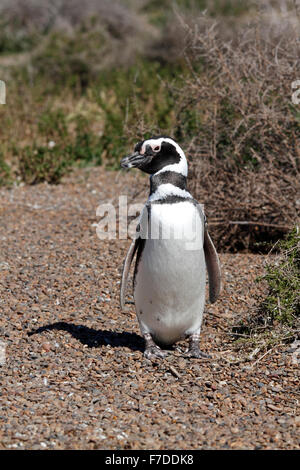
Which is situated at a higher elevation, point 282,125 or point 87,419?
point 282,125

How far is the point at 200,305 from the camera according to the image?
158 inches

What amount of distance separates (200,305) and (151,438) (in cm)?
114

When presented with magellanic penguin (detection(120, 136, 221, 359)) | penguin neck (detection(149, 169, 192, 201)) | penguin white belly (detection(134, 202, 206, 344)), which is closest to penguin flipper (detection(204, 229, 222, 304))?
magellanic penguin (detection(120, 136, 221, 359))

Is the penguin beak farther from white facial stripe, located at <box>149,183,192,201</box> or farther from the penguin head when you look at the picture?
white facial stripe, located at <box>149,183,192,201</box>

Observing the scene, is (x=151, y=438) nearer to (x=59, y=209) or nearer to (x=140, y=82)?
(x=59, y=209)

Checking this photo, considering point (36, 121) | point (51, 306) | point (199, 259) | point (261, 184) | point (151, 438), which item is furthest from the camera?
point (36, 121)

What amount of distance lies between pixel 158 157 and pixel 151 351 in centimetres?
115

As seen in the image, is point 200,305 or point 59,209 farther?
point 59,209

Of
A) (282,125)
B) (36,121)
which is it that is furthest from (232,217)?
(36,121)

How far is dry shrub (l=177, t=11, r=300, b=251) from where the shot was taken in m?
5.48

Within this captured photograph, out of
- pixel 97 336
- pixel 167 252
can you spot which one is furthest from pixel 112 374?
pixel 167 252

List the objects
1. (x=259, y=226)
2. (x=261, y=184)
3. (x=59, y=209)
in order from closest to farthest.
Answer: (x=261, y=184) → (x=259, y=226) → (x=59, y=209)

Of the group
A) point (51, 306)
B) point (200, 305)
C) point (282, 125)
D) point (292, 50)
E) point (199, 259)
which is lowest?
point (51, 306)

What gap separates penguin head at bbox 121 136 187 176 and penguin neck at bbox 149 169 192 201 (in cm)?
3
